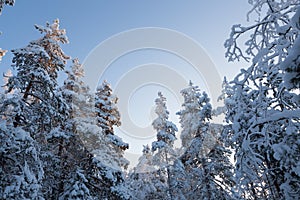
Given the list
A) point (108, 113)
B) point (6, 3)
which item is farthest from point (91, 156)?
point (6, 3)

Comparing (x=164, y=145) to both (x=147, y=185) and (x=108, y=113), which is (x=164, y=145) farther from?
(x=108, y=113)

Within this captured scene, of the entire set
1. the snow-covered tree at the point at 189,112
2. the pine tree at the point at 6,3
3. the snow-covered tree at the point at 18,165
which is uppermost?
the snow-covered tree at the point at 189,112

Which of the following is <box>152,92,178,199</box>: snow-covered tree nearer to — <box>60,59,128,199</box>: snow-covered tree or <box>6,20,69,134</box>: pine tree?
<box>60,59,128,199</box>: snow-covered tree

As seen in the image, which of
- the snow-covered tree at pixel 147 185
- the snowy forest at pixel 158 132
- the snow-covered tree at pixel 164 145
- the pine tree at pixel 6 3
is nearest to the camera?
the snowy forest at pixel 158 132

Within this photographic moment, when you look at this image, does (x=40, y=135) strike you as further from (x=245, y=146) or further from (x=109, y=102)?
(x=245, y=146)

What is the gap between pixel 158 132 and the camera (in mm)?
20344

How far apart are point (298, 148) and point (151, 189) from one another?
45.1ft

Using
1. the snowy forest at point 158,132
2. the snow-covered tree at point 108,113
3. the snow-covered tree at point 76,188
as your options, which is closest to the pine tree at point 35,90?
the snowy forest at point 158,132

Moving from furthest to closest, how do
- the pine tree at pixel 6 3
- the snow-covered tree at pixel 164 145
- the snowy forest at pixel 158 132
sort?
the snow-covered tree at pixel 164 145 < the pine tree at pixel 6 3 < the snowy forest at pixel 158 132

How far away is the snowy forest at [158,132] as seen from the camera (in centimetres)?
545

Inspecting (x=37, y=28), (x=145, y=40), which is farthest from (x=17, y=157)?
(x=145, y=40)

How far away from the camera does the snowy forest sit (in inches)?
215

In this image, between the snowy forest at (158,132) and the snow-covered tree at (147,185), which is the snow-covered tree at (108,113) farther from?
the snow-covered tree at (147,185)

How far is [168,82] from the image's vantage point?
45.1 meters
